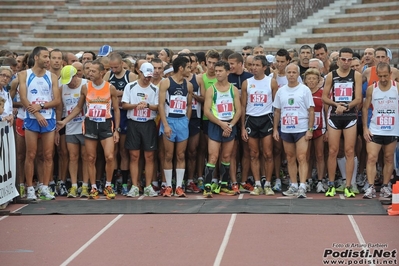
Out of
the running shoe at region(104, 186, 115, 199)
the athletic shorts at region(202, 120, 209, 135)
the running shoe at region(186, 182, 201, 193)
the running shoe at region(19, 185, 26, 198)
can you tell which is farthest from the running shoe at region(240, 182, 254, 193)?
the running shoe at region(19, 185, 26, 198)

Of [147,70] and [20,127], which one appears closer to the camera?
[147,70]

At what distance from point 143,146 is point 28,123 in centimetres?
162

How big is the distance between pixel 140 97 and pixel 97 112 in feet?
2.09

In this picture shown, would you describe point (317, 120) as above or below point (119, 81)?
below

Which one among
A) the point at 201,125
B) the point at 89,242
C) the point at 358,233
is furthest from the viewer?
the point at 201,125

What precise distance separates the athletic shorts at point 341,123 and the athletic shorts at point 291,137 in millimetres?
419

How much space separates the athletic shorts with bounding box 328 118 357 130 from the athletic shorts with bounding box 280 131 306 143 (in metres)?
0.42

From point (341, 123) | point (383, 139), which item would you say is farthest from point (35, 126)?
point (383, 139)

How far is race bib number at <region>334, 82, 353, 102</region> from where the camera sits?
12062 millimetres

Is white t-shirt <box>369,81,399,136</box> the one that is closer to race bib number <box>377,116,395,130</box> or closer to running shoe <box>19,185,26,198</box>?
Result: race bib number <box>377,116,395,130</box>

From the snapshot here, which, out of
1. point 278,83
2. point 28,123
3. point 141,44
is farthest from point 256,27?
point 28,123

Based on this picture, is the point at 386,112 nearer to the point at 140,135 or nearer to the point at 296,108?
the point at 296,108

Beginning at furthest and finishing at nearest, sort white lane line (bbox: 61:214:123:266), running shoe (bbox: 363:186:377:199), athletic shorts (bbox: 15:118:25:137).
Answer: athletic shorts (bbox: 15:118:25:137)
running shoe (bbox: 363:186:377:199)
white lane line (bbox: 61:214:123:266)

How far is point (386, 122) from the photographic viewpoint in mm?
11859
